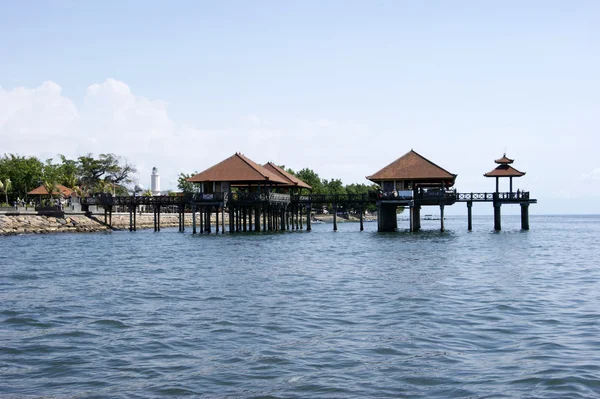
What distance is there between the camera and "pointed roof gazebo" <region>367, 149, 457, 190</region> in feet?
163

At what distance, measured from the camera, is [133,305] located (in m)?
16.5

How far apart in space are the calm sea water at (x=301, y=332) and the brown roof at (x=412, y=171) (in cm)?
2448

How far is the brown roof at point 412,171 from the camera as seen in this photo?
49.7 metres

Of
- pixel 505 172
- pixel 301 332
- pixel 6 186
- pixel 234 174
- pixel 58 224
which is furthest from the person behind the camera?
pixel 6 186

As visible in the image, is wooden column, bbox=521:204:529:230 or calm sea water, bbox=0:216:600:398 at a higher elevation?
wooden column, bbox=521:204:529:230

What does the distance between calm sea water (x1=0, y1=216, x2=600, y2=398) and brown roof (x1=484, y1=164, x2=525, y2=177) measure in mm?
29086

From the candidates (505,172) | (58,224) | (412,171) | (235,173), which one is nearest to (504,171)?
(505,172)

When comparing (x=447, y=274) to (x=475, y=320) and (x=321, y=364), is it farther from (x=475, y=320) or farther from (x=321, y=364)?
(x=321, y=364)

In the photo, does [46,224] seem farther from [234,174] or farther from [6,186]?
[234,174]

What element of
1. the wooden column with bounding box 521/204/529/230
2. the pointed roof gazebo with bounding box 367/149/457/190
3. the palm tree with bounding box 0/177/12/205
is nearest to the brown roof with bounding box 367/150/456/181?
the pointed roof gazebo with bounding box 367/149/457/190

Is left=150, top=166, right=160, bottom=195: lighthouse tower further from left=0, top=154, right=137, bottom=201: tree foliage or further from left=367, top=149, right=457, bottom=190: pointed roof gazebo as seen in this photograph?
left=367, top=149, right=457, bottom=190: pointed roof gazebo

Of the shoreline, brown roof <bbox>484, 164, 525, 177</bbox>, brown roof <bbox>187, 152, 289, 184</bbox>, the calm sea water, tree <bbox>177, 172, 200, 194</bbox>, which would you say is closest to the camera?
the calm sea water

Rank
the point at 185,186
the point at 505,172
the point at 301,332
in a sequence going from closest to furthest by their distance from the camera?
the point at 301,332, the point at 505,172, the point at 185,186

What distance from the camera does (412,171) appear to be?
50.4 m
